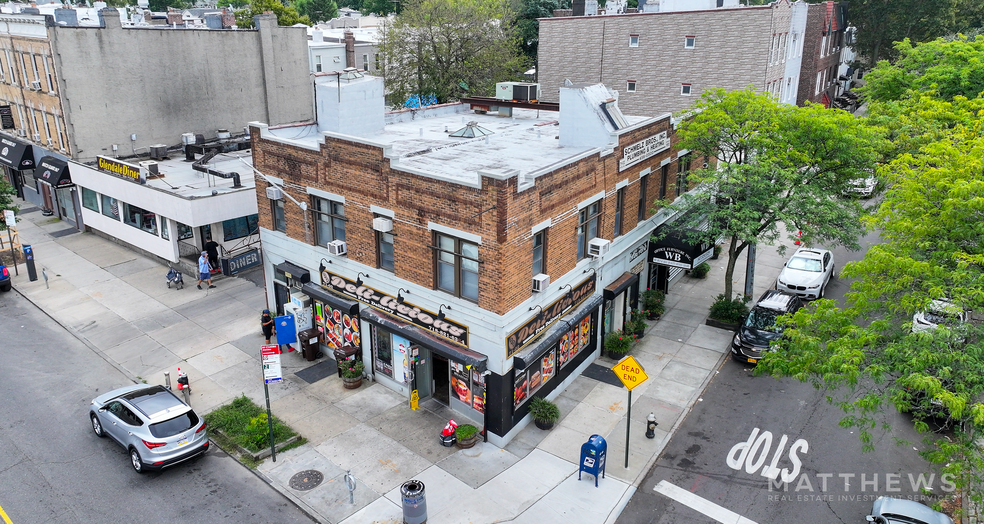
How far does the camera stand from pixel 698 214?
78.3 ft

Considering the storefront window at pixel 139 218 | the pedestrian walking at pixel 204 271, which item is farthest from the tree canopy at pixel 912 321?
the storefront window at pixel 139 218

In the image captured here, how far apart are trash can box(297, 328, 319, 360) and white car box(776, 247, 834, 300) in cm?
1919

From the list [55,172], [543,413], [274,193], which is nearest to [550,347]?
[543,413]

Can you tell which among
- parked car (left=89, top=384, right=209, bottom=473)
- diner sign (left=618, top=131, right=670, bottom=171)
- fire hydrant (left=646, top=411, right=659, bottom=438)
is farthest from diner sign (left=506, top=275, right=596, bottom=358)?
parked car (left=89, top=384, right=209, bottom=473)

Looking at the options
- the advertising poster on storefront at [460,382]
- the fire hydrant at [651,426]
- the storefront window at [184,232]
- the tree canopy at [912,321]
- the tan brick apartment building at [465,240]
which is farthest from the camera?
the storefront window at [184,232]

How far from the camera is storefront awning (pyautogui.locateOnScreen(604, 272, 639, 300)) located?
893 inches

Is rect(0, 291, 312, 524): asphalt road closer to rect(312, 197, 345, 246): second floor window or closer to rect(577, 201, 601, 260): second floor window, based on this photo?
rect(312, 197, 345, 246): second floor window

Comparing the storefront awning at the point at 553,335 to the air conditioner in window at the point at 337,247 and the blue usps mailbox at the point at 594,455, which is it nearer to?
the blue usps mailbox at the point at 594,455

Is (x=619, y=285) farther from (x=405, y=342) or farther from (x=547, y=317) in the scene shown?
(x=405, y=342)

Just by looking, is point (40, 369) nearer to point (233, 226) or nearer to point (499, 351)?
point (233, 226)

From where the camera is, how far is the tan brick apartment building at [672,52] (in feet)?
124

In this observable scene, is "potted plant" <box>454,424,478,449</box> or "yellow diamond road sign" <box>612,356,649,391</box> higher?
"yellow diamond road sign" <box>612,356,649,391</box>

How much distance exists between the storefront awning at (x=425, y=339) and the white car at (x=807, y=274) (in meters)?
16.3

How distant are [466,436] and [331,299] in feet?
21.8
